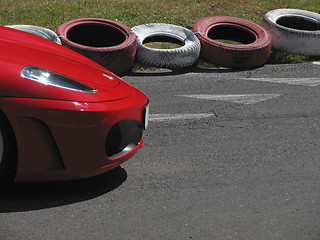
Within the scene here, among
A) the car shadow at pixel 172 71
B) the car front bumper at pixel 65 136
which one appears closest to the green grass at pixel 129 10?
the car shadow at pixel 172 71

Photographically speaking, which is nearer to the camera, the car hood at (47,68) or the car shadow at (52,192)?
the car hood at (47,68)

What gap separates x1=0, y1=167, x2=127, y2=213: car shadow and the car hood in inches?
27.4

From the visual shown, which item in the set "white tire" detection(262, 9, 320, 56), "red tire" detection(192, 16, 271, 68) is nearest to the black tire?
"red tire" detection(192, 16, 271, 68)

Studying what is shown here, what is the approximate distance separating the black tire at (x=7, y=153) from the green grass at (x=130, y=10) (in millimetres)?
4955

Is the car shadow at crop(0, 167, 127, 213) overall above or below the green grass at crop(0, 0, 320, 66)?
above

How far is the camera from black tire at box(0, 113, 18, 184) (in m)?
3.52

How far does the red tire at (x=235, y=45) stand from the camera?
283 inches

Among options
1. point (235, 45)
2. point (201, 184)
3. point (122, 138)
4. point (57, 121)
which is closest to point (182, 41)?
point (235, 45)

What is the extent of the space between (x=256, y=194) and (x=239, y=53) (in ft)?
11.0

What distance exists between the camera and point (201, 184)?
4238mm

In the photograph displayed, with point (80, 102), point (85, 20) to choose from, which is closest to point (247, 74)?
point (85, 20)

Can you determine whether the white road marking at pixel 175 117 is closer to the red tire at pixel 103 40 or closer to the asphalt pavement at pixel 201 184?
the asphalt pavement at pixel 201 184

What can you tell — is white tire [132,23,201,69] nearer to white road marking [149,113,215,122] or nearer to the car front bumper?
white road marking [149,113,215,122]

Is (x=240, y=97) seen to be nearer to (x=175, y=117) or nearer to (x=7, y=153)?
(x=175, y=117)
